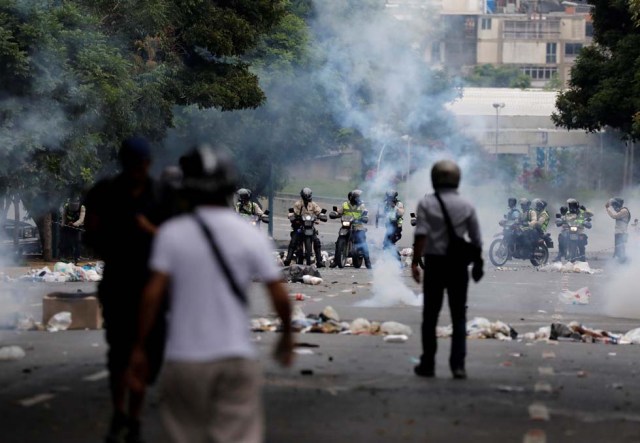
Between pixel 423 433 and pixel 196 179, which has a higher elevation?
pixel 196 179

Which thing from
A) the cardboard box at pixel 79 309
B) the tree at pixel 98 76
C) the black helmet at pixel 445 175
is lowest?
the cardboard box at pixel 79 309

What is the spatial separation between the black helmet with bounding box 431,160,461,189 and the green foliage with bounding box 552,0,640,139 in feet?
90.5

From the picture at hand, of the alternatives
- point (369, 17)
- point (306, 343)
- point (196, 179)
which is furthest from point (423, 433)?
point (369, 17)

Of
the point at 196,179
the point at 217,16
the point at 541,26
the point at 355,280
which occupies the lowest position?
the point at 355,280

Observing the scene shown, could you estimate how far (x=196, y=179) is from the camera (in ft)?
21.0

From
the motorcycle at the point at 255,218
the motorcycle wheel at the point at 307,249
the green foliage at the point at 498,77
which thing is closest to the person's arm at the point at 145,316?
the motorcycle at the point at 255,218

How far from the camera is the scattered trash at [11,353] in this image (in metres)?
13.2

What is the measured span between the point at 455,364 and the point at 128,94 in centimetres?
2169

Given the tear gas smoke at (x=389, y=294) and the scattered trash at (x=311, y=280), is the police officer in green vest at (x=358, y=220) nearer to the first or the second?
the scattered trash at (x=311, y=280)

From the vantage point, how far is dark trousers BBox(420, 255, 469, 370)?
1187 centimetres

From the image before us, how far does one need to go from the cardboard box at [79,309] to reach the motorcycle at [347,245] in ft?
54.5

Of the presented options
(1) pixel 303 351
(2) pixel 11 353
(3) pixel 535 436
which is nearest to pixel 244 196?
(1) pixel 303 351

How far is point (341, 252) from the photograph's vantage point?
32.4 metres

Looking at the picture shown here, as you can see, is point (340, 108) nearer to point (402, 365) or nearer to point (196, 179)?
point (402, 365)
